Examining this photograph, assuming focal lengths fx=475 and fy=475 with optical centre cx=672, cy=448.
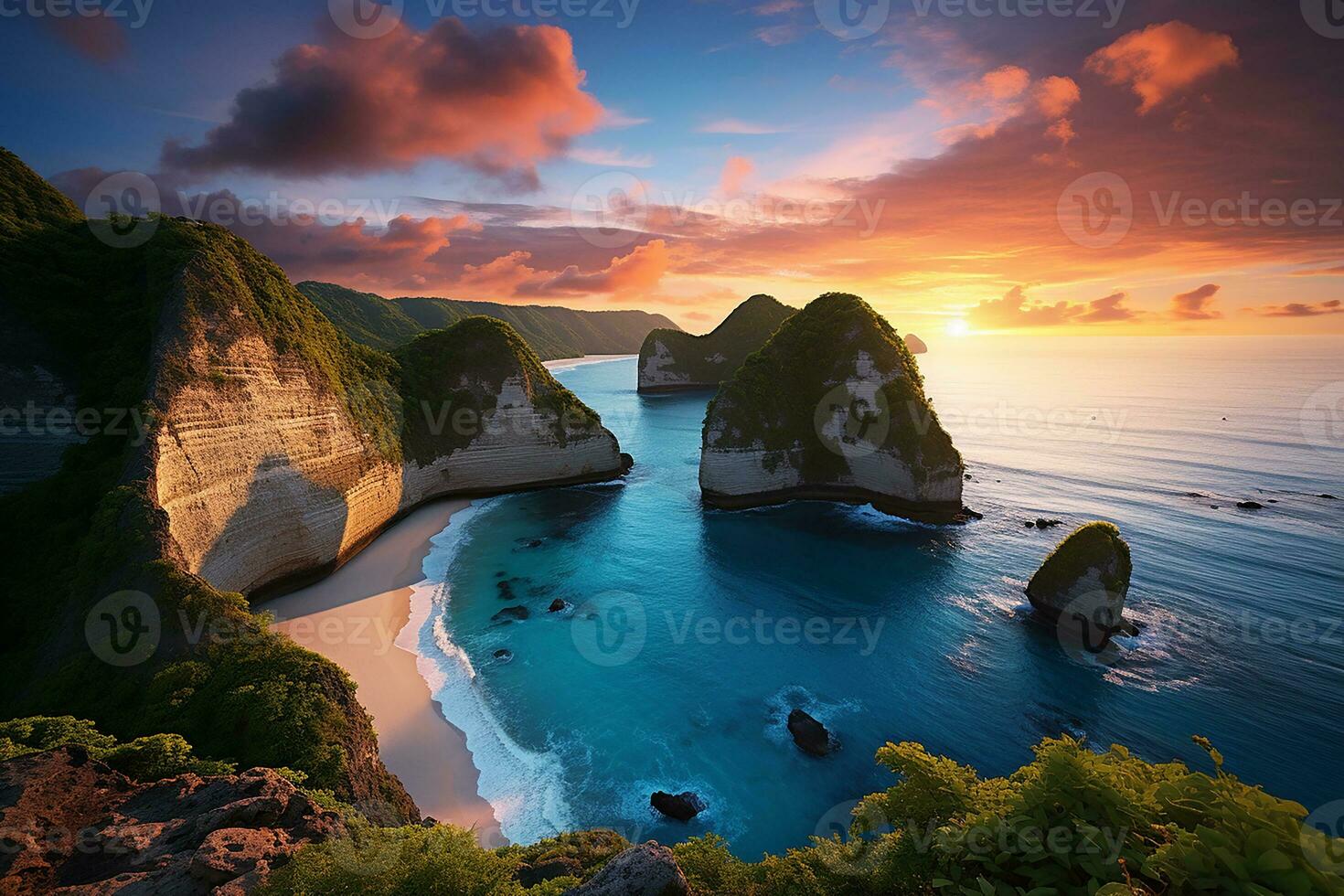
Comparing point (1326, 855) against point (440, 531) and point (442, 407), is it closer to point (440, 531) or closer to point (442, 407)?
point (440, 531)

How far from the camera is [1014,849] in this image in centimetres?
545

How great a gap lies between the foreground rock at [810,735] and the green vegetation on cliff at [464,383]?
34909 millimetres

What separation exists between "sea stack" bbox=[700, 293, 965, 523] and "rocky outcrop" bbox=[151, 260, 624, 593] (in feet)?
50.2

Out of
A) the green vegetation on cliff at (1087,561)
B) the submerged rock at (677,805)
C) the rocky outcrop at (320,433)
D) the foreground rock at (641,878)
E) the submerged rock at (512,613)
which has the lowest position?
the submerged rock at (677,805)

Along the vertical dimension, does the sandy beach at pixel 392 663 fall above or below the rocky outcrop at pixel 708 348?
below

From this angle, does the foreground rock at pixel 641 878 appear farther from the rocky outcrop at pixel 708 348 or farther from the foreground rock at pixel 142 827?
the rocky outcrop at pixel 708 348

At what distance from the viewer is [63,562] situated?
55.0 ft

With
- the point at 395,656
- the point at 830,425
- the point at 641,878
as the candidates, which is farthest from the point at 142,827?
the point at 830,425

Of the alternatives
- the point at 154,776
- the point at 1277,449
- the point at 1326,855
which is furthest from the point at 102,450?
the point at 1277,449

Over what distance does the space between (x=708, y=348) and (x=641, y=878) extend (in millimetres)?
125145

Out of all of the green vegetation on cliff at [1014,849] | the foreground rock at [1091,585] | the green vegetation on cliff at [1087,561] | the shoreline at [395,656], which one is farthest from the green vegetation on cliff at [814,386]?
the green vegetation on cliff at [1014,849]

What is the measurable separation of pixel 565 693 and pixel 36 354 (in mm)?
27527

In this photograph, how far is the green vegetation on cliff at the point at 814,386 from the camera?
135 ft

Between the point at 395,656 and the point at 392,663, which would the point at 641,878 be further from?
the point at 395,656
